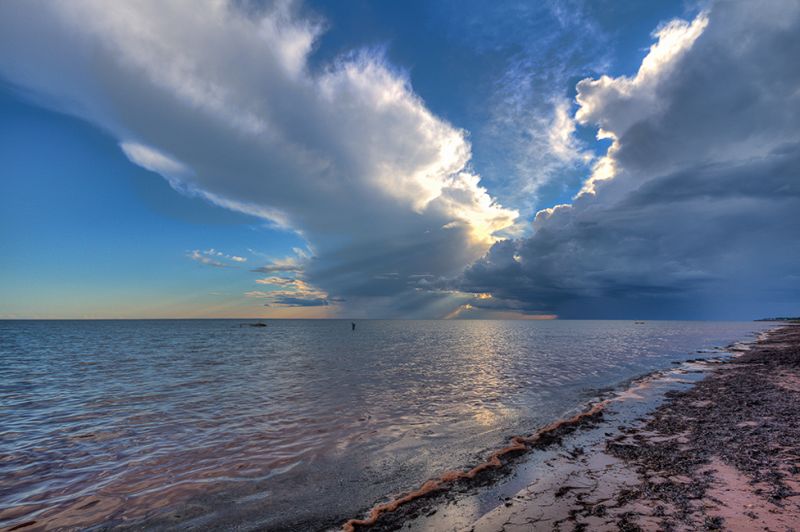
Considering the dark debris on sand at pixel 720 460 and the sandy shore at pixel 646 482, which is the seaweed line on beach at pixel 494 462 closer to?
the sandy shore at pixel 646 482

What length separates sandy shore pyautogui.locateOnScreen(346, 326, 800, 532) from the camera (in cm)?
725

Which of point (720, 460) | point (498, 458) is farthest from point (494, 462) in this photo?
point (720, 460)

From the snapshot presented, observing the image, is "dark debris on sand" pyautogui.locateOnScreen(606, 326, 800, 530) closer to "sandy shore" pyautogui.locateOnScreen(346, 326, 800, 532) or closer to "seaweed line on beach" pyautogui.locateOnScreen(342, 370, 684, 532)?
"sandy shore" pyautogui.locateOnScreen(346, 326, 800, 532)

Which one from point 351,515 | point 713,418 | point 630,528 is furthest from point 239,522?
point 713,418

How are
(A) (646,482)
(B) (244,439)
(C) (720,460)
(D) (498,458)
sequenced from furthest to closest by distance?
(B) (244,439) → (D) (498,458) → (C) (720,460) → (A) (646,482)

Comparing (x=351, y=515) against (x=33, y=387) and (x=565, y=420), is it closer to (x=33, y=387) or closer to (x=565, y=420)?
(x=565, y=420)

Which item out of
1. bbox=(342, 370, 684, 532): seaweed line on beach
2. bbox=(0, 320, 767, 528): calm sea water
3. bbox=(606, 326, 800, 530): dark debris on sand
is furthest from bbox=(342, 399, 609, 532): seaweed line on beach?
bbox=(606, 326, 800, 530): dark debris on sand

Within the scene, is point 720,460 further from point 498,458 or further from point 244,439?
point 244,439

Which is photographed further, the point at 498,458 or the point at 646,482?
the point at 498,458

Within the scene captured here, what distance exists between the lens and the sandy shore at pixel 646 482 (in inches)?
285

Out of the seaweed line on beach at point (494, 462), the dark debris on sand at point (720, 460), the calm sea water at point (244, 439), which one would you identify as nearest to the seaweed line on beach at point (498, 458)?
the seaweed line on beach at point (494, 462)

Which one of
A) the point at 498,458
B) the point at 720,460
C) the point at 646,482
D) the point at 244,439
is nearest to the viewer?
the point at 646,482

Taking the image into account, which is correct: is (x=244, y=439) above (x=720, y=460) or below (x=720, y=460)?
below

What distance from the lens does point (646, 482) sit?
900cm
